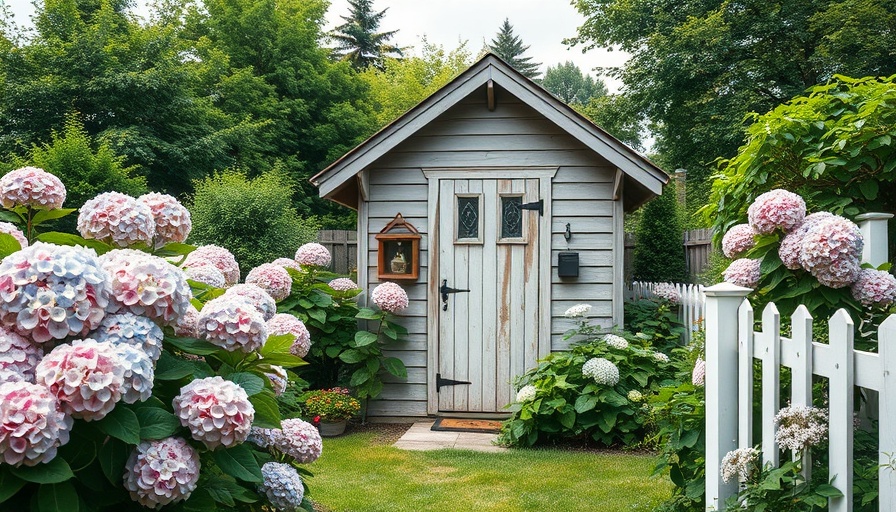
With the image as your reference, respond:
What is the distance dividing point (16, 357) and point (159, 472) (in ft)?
1.29

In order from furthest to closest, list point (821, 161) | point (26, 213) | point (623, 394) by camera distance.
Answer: point (623, 394) < point (821, 161) < point (26, 213)

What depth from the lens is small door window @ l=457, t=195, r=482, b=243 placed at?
21.4 feet

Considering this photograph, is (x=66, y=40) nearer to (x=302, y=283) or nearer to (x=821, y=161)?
(x=302, y=283)

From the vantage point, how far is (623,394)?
5594 mm

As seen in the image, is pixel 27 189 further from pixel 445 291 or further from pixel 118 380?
pixel 445 291

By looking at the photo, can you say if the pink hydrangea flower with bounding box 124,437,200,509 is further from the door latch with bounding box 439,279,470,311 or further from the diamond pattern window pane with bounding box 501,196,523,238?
the diamond pattern window pane with bounding box 501,196,523,238

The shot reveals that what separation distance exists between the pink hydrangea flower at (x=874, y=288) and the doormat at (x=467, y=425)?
13.2ft

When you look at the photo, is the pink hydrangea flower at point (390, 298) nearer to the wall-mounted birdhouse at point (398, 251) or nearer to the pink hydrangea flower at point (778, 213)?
the wall-mounted birdhouse at point (398, 251)

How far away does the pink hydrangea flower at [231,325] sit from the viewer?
1.79 m

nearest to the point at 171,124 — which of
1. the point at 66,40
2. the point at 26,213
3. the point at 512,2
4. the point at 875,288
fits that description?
the point at 66,40

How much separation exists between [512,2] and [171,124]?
28.4m


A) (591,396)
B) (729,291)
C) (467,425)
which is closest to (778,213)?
(729,291)

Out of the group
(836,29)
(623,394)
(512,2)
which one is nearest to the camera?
(623,394)

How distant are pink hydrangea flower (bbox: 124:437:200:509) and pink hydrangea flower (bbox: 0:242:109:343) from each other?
31 centimetres
